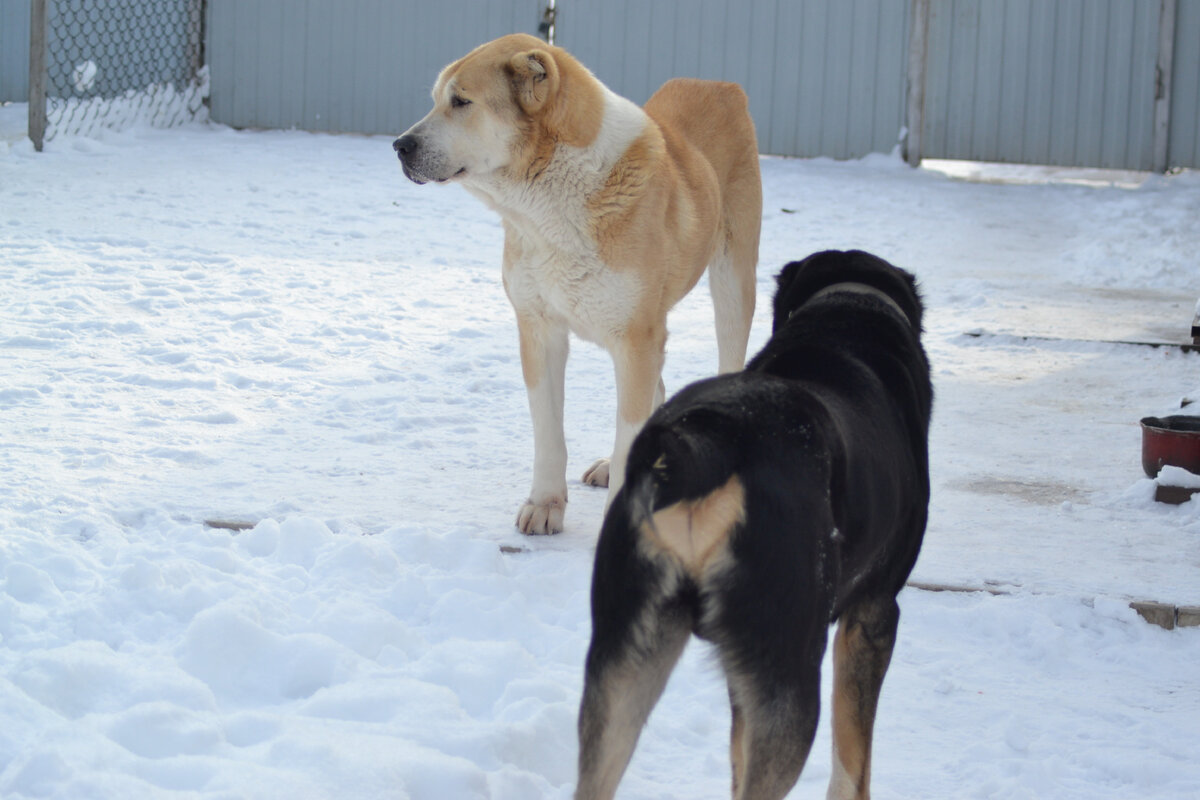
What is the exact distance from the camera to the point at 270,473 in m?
4.53

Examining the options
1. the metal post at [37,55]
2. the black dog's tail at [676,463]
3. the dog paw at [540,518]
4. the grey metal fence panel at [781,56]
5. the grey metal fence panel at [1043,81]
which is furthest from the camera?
the grey metal fence panel at [781,56]

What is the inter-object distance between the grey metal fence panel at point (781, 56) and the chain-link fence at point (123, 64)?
433cm

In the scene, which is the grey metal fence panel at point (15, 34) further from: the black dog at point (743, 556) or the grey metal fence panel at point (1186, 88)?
the black dog at point (743, 556)

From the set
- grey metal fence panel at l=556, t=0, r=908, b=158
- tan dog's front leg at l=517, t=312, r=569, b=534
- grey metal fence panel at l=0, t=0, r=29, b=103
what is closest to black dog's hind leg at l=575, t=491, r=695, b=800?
tan dog's front leg at l=517, t=312, r=569, b=534

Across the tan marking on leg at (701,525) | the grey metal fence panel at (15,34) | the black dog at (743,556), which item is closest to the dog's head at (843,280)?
the black dog at (743,556)

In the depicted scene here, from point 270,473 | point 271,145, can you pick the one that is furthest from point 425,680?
point 271,145

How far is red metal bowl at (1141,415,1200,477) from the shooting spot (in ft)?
14.4

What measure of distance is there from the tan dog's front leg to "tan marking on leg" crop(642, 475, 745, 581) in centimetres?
225

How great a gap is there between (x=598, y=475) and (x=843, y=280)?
1946 millimetres

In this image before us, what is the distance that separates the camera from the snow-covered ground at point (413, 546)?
2.72 meters

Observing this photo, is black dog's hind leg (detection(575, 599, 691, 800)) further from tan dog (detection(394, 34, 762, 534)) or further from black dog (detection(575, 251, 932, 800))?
tan dog (detection(394, 34, 762, 534))

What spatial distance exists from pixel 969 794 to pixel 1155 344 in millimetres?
4906

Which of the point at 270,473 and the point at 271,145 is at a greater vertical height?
the point at 271,145

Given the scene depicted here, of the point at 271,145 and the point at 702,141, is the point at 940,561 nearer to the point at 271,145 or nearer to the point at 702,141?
the point at 702,141
